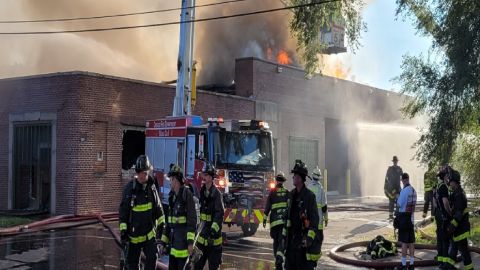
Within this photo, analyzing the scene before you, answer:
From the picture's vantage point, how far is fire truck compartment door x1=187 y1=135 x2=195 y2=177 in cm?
1212

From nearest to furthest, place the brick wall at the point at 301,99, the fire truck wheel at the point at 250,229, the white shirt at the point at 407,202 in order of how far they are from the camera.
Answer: the white shirt at the point at 407,202, the fire truck wheel at the point at 250,229, the brick wall at the point at 301,99

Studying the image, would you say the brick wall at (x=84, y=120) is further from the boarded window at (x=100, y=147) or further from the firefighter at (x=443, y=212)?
the firefighter at (x=443, y=212)

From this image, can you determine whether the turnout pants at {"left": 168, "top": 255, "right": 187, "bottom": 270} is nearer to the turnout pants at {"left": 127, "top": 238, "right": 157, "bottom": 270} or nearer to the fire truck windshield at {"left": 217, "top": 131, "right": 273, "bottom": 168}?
the turnout pants at {"left": 127, "top": 238, "right": 157, "bottom": 270}

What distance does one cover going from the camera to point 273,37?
30.4 metres

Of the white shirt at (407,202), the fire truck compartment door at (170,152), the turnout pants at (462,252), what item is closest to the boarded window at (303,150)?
the fire truck compartment door at (170,152)

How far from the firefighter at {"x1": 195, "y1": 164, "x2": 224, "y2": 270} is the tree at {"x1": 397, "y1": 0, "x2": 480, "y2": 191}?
19.0 feet

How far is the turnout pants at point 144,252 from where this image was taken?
6.07m

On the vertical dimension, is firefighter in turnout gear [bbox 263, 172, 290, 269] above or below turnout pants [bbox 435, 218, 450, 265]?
above

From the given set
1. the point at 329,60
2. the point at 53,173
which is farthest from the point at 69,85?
the point at 329,60

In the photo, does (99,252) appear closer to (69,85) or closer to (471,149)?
(69,85)

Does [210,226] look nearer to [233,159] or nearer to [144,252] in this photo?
[144,252]

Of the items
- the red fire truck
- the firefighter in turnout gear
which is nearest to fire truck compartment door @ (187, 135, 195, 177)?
the red fire truck

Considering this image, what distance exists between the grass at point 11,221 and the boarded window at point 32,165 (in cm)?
164

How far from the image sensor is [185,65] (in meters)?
15.8
